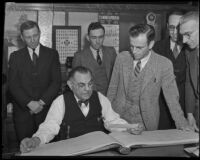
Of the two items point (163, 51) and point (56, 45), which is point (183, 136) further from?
point (56, 45)

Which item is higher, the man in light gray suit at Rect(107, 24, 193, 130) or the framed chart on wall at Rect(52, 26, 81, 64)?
the framed chart on wall at Rect(52, 26, 81, 64)

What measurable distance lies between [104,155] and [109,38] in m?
0.81

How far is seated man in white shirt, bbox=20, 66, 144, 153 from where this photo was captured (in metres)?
1.17

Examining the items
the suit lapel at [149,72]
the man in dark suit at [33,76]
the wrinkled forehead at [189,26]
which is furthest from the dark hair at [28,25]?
the wrinkled forehead at [189,26]

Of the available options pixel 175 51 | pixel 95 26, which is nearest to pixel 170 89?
pixel 175 51

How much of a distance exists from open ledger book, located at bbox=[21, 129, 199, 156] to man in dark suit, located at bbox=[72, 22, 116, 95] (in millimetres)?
429

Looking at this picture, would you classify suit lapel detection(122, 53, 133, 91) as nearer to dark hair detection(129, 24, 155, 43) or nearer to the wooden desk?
dark hair detection(129, 24, 155, 43)

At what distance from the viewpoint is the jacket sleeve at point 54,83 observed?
4.46 feet

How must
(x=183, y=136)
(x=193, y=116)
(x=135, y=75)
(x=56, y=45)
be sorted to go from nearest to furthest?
(x=183, y=136) < (x=193, y=116) < (x=135, y=75) < (x=56, y=45)

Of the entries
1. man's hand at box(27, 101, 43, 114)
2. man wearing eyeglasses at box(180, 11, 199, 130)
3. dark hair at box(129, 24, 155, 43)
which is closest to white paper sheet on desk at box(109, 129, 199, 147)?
man wearing eyeglasses at box(180, 11, 199, 130)

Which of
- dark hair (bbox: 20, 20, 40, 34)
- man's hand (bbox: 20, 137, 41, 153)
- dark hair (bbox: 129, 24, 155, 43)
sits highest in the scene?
dark hair (bbox: 20, 20, 40, 34)

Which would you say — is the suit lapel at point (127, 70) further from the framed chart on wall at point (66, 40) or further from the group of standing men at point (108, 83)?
the framed chart on wall at point (66, 40)

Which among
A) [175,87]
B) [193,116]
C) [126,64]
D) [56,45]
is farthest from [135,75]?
[56,45]

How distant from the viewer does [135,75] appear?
1263mm
